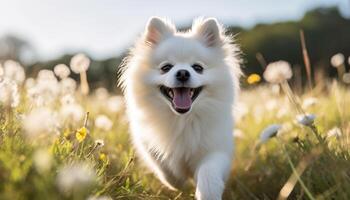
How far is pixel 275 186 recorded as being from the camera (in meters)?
5.13

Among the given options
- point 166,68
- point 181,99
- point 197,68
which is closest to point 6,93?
point 181,99

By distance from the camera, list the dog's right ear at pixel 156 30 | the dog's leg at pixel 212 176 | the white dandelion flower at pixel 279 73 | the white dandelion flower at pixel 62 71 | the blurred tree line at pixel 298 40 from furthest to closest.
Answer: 1. the blurred tree line at pixel 298 40
2. the white dandelion flower at pixel 62 71
3. the dog's right ear at pixel 156 30
4. the white dandelion flower at pixel 279 73
5. the dog's leg at pixel 212 176

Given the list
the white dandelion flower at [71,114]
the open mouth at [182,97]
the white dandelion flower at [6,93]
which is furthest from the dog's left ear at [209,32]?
the white dandelion flower at [6,93]

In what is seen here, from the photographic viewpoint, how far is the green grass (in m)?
2.88

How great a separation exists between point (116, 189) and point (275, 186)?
183 cm

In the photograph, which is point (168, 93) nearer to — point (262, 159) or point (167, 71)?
point (167, 71)

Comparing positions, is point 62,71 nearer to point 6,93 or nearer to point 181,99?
point 181,99

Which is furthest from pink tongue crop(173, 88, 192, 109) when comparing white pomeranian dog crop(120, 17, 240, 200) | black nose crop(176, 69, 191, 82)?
black nose crop(176, 69, 191, 82)

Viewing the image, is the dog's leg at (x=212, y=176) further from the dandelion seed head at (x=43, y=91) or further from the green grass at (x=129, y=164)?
the dandelion seed head at (x=43, y=91)

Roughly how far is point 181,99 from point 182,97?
0.02m

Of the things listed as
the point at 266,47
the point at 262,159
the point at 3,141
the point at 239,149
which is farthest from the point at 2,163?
the point at 266,47

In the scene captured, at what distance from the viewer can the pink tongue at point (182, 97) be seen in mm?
4885

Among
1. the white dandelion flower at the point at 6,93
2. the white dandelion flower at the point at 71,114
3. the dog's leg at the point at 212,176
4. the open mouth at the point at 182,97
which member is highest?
the white dandelion flower at the point at 6,93

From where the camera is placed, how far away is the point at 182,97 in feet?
16.1
